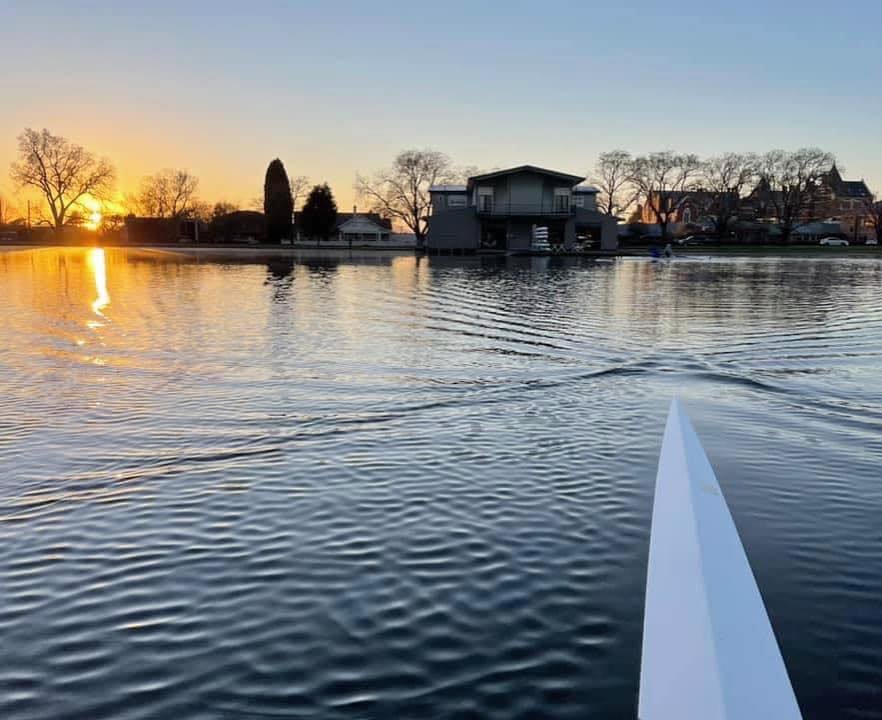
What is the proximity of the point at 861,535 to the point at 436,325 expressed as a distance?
10786 millimetres

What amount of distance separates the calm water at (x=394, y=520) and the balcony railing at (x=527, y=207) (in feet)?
178

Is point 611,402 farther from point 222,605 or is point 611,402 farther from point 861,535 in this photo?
point 222,605

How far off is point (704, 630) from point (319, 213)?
94.4 m

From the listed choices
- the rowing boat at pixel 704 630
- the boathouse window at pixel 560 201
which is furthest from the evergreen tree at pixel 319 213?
the rowing boat at pixel 704 630

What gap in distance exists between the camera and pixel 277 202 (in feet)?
301

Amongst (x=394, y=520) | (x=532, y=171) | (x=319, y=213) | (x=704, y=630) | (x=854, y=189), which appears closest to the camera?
(x=704, y=630)

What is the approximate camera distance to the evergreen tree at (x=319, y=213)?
9388 centimetres

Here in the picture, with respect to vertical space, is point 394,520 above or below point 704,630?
below

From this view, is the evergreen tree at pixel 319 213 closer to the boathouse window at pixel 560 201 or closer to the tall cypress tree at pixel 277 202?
the tall cypress tree at pixel 277 202

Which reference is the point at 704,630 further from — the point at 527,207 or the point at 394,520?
the point at 527,207

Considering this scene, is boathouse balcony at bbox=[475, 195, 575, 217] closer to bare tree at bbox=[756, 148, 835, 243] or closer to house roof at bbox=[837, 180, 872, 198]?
bare tree at bbox=[756, 148, 835, 243]

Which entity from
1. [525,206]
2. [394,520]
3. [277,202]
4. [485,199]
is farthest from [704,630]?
[277,202]

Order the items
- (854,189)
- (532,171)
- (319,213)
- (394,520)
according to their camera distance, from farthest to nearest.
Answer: (854,189)
(319,213)
(532,171)
(394,520)

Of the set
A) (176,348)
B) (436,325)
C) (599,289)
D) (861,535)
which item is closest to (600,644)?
(861,535)
